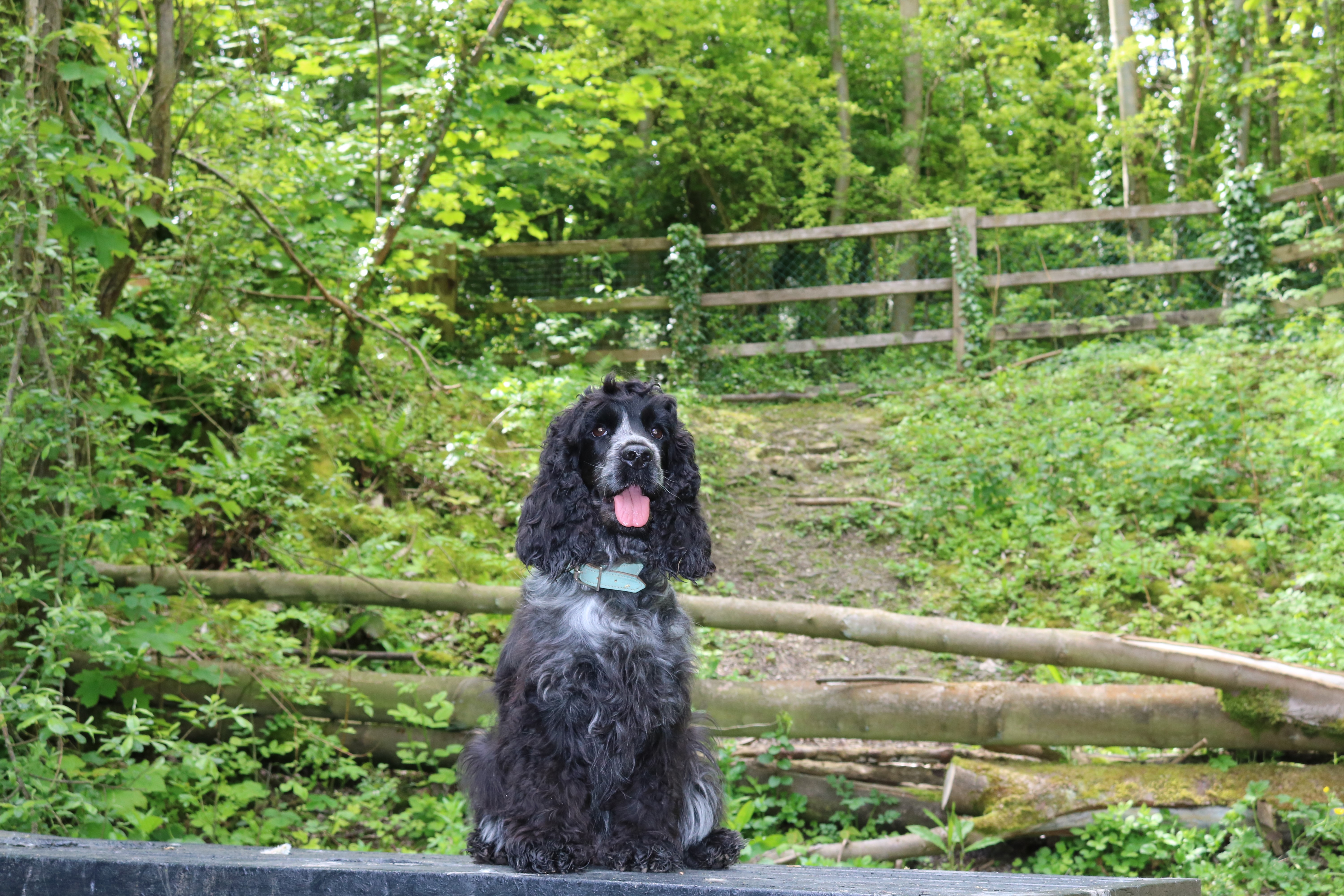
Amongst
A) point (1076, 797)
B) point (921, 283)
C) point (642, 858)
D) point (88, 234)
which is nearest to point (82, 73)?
point (88, 234)

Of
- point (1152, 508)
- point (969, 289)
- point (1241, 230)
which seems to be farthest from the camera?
point (969, 289)

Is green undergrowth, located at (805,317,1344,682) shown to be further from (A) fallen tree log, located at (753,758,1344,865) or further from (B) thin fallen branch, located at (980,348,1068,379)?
(B) thin fallen branch, located at (980,348,1068,379)

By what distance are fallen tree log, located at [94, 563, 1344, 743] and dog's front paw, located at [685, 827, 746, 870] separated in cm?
219

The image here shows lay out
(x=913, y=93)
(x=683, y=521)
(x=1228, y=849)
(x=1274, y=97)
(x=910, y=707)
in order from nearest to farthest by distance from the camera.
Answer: (x=683, y=521)
(x=1228, y=849)
(x=910, y=707)
(x=1274, y=97)
(x=913, y=93)

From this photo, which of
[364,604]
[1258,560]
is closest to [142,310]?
[364,604]

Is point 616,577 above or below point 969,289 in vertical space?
below

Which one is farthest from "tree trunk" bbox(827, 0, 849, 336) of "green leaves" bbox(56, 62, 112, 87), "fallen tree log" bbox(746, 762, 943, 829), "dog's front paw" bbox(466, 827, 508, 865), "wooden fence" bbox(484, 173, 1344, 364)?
"dog's front paw" bbox(466, 827, 508, 865)

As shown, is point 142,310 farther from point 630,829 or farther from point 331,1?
point 630,829

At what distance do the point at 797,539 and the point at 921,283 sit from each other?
256 inches

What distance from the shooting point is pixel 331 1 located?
7.41m

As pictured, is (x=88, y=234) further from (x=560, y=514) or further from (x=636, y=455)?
(x=636, y=455)

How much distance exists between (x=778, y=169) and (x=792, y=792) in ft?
49.1

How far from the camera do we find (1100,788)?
4.69 metres

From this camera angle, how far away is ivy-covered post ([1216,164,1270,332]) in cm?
1305
